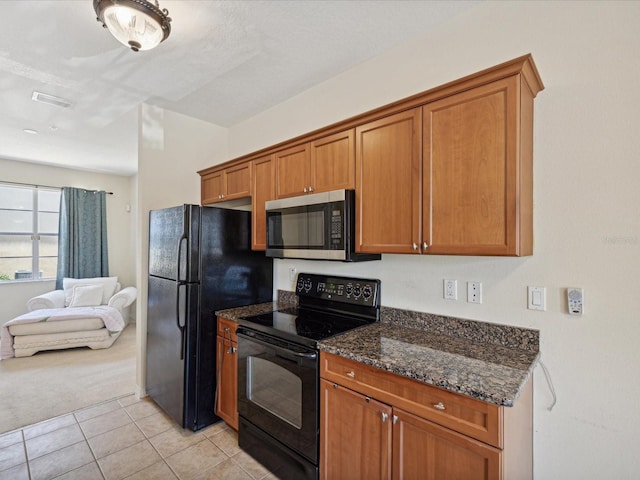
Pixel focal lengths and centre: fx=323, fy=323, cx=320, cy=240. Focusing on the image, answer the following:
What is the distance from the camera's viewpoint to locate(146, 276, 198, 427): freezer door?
7.80 feet

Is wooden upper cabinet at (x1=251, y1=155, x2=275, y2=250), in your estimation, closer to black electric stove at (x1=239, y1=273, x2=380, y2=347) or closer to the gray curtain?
black electric stove at (x1=239, y1=273, x2=380, y2=347)

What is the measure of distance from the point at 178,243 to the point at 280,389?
1.29m

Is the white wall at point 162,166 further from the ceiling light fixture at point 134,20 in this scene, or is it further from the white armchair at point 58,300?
the white armchair at point 58,300

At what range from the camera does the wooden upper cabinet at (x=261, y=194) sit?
2.51 meters

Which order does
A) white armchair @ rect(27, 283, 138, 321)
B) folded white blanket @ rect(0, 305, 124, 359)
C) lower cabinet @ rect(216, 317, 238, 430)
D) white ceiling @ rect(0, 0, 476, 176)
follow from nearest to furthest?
white ceiling @ rect(0, 0, 476, 176) → lower cabinet @ rect(216, 317, 238, 430) → folded white blanket @ rect(0, 305, 124, 359) → white armchair @ rect(27, 283, 138, 321)

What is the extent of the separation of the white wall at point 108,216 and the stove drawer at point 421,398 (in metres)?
5.59

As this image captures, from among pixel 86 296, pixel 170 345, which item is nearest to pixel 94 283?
pixel 86 296

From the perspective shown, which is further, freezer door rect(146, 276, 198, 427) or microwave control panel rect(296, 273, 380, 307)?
Answer: freezer door rect(146, 276, 198, 427)

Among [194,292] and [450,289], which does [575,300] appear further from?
[194,292]

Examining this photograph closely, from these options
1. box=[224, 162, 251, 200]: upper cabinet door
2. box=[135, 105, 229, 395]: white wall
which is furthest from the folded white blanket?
box=[224, 162, 251, 200]: upper cabinet door

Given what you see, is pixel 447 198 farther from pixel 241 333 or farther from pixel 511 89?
pixel 241 333

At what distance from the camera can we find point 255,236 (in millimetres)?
2627

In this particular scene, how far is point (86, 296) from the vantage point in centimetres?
478

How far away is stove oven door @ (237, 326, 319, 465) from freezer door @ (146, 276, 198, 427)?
18.9 inches
